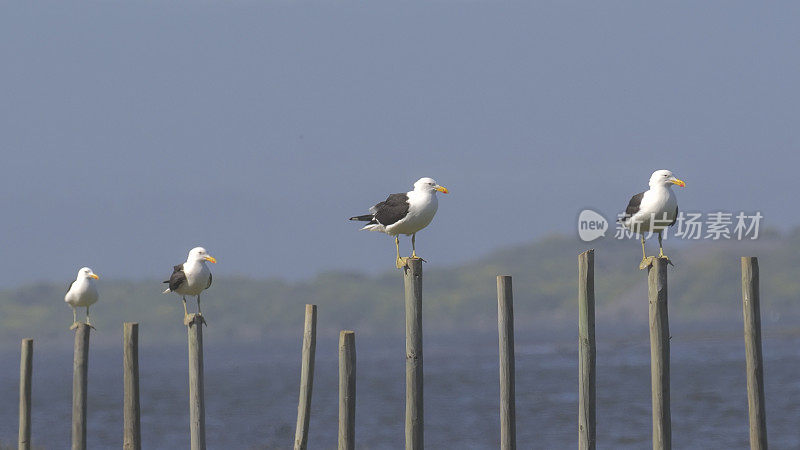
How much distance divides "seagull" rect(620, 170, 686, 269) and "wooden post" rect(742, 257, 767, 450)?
1.13m

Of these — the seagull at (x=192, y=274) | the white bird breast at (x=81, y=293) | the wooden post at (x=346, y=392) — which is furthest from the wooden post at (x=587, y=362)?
the white bird breast at (x=81, y=293)

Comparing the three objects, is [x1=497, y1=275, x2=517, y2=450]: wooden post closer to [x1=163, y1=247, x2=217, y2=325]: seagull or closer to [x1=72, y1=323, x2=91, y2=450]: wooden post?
[x1=163, y1=247, x2=217, y2=325]: seagull

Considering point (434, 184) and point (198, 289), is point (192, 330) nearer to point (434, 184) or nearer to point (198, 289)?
point (198, 289)

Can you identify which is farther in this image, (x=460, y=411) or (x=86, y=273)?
(x=460, y=411)

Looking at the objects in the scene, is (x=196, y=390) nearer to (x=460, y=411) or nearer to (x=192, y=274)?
(x=192, y=274)

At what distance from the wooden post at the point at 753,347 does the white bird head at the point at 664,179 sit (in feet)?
4.32

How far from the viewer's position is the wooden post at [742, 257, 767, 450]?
15.6m

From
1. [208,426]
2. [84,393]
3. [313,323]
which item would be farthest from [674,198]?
[208,426]

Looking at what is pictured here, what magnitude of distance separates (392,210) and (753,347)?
16.8ft

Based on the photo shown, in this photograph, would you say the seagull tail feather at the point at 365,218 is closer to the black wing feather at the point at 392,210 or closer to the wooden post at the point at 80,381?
the black wing feather at the point at 392,210

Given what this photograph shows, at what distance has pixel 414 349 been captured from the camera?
50.4ft

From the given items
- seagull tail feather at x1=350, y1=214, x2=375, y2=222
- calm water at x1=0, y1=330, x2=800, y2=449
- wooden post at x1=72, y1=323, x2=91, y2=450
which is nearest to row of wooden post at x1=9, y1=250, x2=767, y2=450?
seagull tail feather at x1=350, y1=214, x2=375, y2=222

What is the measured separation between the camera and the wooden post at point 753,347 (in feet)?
51.1

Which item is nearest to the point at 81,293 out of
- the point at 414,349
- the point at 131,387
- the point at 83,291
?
the point at 83,291
